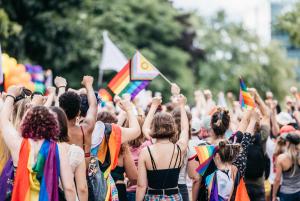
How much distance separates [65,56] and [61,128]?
3108cm

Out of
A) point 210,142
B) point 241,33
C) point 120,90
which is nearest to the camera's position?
point 210,142

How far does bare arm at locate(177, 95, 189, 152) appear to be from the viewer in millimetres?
7660

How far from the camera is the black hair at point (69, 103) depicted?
6.73m

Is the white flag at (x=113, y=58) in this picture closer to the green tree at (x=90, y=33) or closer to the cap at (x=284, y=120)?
the cap at (x=284, y=120)

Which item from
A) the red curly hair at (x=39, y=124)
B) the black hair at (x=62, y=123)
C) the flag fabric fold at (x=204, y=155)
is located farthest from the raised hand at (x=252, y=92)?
the red curly hair at (x=39, y=124)

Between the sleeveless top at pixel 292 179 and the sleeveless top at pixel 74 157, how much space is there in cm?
422

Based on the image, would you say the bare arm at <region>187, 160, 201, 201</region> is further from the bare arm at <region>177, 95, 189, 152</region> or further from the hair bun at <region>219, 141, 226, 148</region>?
the bare arm at <region>177, 95, 189, 152</region>

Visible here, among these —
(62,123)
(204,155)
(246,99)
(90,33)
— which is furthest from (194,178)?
(90,33)

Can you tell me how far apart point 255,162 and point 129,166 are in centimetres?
224

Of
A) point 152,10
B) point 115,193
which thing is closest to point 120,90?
point 115,193

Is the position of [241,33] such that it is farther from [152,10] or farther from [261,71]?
[152,10]

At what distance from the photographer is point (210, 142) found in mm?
8555

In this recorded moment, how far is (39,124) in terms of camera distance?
241 inches

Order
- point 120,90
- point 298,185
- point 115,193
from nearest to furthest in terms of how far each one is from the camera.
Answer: point 115,193, point 298,185, point 120,90
